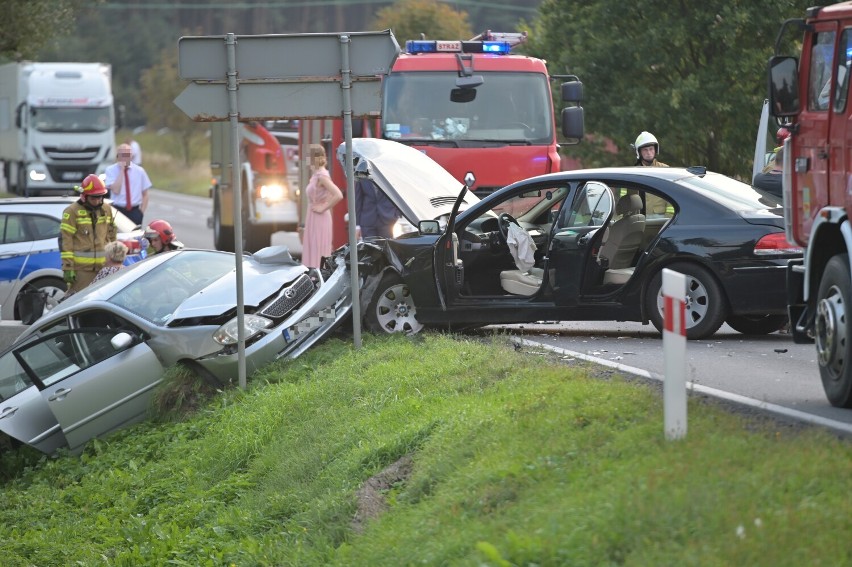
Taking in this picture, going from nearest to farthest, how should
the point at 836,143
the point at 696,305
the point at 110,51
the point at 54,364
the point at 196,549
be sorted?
the point at 836,143, the point at 196,549, the point at 696,305, the point at 54,364, the point at 110,51

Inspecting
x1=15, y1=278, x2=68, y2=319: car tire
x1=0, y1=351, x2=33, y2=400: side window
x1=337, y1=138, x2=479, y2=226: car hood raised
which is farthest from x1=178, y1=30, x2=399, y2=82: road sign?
x1=15, y1=278, x2=68, y2=319: car tire

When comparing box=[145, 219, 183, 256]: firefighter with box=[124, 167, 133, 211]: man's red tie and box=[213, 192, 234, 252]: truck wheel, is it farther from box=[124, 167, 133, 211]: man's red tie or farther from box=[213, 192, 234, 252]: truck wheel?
box=[213, 192, 234, 252]: truck wheel

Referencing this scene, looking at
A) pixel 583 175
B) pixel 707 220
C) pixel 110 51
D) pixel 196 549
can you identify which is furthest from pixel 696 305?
pixel 110 51

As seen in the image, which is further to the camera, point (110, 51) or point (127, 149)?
point (110, 51)

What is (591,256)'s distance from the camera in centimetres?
1162

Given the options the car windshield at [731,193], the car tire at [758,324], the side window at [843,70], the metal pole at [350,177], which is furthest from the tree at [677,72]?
the side window at [843,70]

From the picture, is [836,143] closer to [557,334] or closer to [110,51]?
[557,334]

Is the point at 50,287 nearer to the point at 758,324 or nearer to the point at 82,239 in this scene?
the point at 82,239

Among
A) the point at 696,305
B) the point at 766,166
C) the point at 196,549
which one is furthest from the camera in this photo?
the point at 766,166

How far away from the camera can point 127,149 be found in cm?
1852

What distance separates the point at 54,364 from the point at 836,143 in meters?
7.03

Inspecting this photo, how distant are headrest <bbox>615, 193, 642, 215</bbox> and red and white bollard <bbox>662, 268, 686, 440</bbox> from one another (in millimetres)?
5406

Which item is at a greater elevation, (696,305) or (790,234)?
(790,234)

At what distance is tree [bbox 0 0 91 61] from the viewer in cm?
2823
